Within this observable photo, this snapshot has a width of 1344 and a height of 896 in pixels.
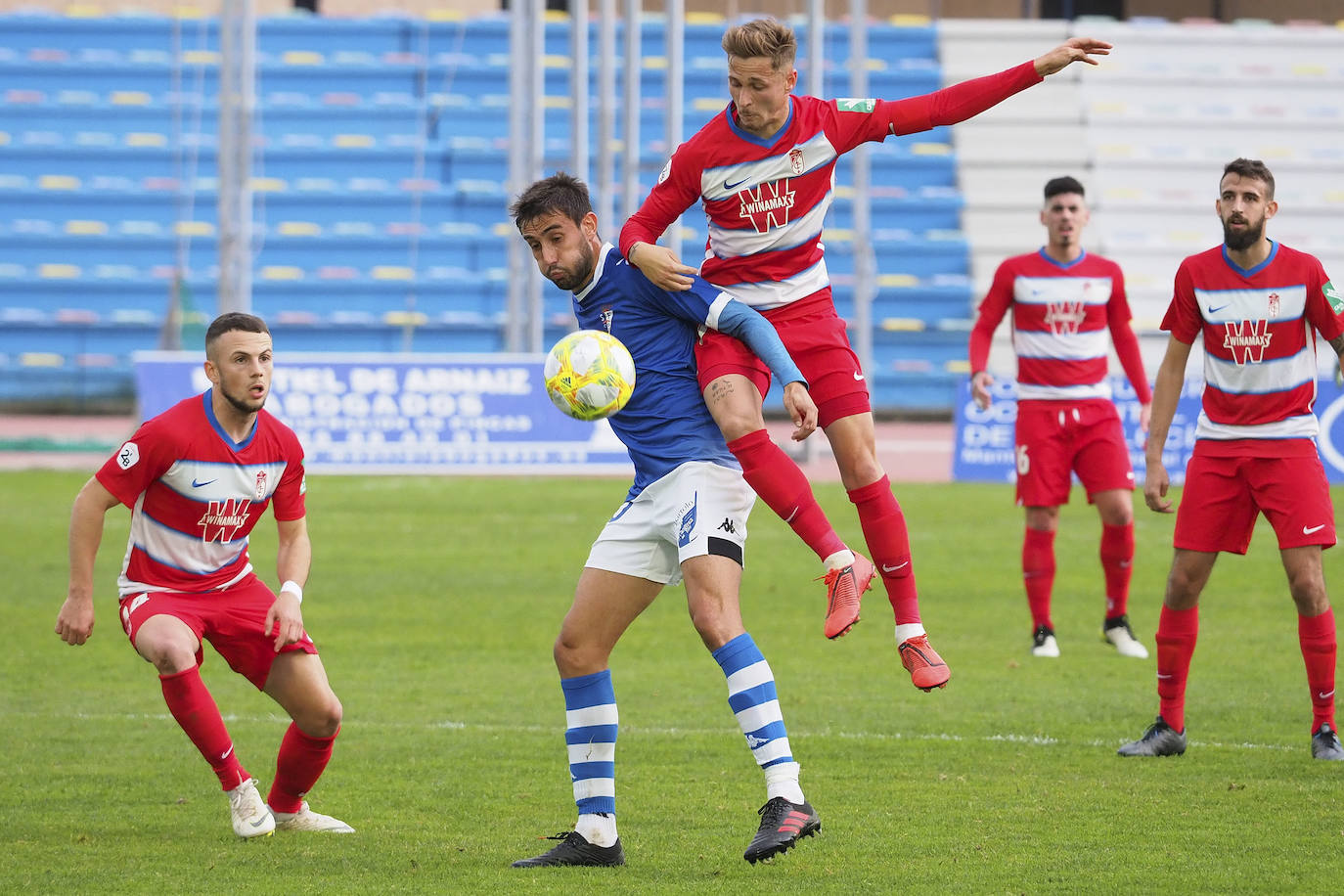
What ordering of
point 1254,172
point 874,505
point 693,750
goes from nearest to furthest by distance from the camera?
point 874,505 < point 1254,172 < point 693,750

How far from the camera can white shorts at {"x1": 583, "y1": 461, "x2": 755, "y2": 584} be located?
540cm

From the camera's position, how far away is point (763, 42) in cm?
569

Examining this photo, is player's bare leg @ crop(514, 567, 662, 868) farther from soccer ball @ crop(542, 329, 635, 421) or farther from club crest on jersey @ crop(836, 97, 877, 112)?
club crest on jersey @ crop(836, 97, 877, 112)

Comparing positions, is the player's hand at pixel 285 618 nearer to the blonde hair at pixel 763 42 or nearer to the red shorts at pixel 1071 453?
the blonde hair at pixel 763 42

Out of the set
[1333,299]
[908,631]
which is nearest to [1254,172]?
[1333,299]

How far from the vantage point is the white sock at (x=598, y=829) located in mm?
5438

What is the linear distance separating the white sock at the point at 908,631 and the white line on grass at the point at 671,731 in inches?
67.6

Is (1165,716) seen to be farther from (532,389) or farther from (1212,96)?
(1212,96)

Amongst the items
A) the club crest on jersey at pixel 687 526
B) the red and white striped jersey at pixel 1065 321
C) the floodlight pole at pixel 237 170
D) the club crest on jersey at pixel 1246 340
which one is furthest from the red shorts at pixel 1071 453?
the floodlight pole at pixel 237 170

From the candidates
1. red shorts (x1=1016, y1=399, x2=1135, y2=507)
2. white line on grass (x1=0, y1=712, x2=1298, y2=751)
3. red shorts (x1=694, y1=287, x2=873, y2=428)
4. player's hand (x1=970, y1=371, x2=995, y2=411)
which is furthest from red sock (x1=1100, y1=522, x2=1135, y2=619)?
red shorts (x1=694, y1=287, x2=873, y2=428)

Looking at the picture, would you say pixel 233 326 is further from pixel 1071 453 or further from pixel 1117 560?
pixel 1117 560

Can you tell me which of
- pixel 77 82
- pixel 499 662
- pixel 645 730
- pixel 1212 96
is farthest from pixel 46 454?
pixel 1212 96

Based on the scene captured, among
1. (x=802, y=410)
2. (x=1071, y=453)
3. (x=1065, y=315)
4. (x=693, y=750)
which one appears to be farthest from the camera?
(x=1065, y=315)

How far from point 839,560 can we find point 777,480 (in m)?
0.33
